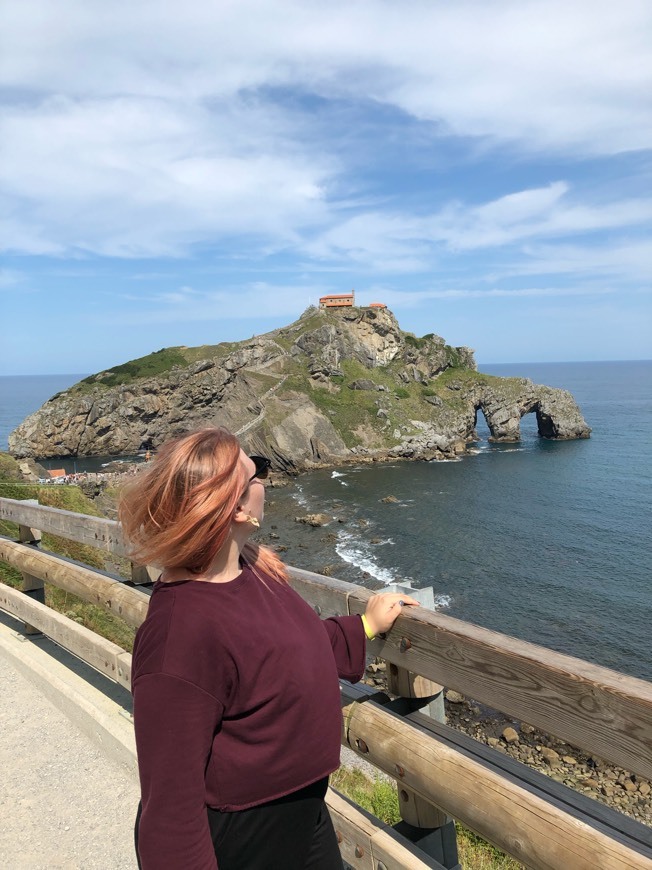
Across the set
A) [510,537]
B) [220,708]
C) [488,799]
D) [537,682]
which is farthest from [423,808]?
[510,537]

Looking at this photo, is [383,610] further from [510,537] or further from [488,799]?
[510,537]

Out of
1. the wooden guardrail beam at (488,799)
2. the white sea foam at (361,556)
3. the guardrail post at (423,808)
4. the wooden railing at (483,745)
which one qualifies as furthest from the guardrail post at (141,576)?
the white sea foam at (361,556)

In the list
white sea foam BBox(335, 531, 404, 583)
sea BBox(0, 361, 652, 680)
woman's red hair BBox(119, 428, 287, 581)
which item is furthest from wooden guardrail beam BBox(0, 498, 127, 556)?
white sea foam BBox(335, 531, 404, 583)

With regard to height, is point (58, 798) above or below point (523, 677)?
below

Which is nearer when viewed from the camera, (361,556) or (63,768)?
(63,768)

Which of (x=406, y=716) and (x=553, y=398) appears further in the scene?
(x=553, y=398)

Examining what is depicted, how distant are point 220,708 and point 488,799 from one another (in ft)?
3.93

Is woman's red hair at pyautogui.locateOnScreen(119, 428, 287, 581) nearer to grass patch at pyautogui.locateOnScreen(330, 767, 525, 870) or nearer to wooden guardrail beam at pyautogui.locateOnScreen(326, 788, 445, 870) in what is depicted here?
wooden guardrail beam at pyautogui.locateOnScreen(326, 788, 445, 870)

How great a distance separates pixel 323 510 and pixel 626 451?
4768cm

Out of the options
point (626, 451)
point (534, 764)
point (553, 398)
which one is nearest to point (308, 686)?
point (534, 764)

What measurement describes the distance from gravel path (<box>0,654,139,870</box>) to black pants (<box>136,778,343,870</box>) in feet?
6.92

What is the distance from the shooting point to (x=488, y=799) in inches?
95.1

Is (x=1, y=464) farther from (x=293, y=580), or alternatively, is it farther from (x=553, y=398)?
(x=553, y=398)

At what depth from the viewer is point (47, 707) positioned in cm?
550
